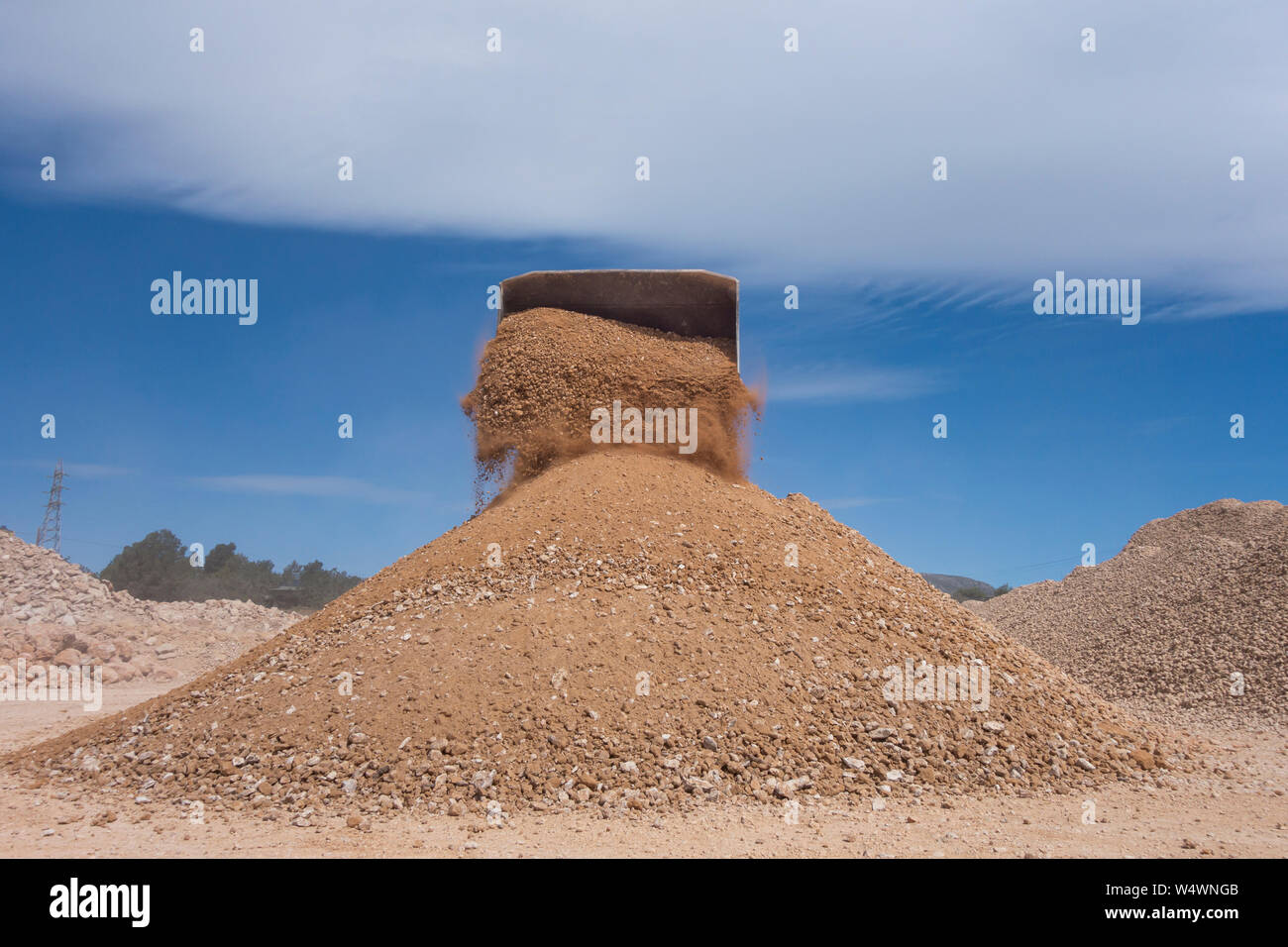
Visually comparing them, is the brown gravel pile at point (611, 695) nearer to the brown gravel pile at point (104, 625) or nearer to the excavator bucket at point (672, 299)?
the excavator bucket at point (672, 299)

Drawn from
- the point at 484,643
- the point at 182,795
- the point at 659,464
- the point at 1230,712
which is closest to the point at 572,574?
the point at 484,643

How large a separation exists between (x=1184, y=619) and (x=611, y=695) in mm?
12038

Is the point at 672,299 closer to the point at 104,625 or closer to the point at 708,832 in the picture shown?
the point at 708,832

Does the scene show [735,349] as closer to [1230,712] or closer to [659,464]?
[659,464]

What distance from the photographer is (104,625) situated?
1966 cm

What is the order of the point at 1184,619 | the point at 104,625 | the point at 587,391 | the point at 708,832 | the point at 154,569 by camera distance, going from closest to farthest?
1. the point at 708,832
2. the point at 587,391
3. the point at 1184,619
4. the point at 104,625
5. the point at 154,569

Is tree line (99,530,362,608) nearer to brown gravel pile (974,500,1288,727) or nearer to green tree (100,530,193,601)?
green tree (100,530,193,601)

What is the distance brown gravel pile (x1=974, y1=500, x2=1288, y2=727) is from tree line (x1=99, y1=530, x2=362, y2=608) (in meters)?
29.7

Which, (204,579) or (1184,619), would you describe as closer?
(1184,619)

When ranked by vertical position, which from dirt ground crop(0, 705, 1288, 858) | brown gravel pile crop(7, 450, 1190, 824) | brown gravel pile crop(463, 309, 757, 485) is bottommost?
dirt ground crop(0, 705, 1288, 858)

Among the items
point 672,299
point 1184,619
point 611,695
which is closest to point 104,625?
point 672,299

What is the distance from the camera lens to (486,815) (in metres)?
6.48

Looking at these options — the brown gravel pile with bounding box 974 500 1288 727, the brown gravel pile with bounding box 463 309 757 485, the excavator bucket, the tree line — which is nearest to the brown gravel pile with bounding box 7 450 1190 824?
the brown gravel pile with bounding box 463 309 757 485

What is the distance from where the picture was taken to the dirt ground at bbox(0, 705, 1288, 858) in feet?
19.5
